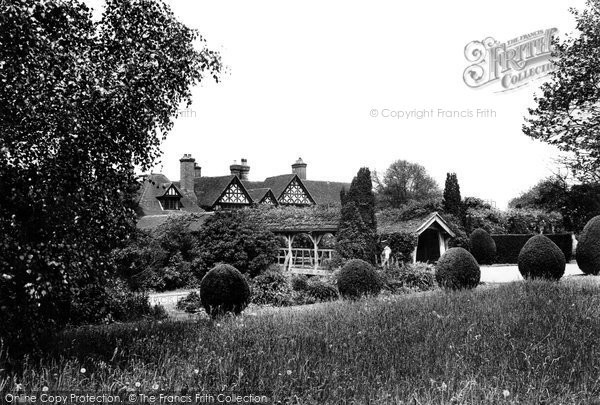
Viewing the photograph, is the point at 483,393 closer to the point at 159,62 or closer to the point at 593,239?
the point at 159,62

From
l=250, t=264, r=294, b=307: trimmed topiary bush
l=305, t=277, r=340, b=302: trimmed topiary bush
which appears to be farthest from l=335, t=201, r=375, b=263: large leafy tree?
l=305, t=277, r=340, b=302: trimmed topiary bush

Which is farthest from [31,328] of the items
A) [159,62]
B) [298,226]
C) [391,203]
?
[391,203]

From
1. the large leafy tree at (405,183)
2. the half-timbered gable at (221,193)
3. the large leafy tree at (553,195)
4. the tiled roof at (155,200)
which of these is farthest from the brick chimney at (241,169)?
the large leafy tree at (553,195)

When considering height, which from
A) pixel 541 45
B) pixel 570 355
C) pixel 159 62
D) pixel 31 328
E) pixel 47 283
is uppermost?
pixel 541 45

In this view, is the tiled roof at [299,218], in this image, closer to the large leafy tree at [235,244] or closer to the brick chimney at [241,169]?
the large leafy tree at [235,244]

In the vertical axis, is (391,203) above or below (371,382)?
above

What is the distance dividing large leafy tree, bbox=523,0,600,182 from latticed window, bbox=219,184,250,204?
112 ft

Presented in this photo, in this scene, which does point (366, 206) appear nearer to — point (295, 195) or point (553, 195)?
point (553, 195)

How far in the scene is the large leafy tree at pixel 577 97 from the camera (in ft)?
43.8

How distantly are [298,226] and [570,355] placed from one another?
18.6 metres

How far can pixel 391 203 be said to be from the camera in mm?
58312

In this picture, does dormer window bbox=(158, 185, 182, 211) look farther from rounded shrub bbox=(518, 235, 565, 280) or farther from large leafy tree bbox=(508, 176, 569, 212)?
rounded shrub bbox=(518, 235, 565, 280)

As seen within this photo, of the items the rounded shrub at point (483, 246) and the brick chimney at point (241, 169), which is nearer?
the rounded shrub at point (483, 246)

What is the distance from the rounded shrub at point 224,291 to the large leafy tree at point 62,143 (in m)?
5.12
